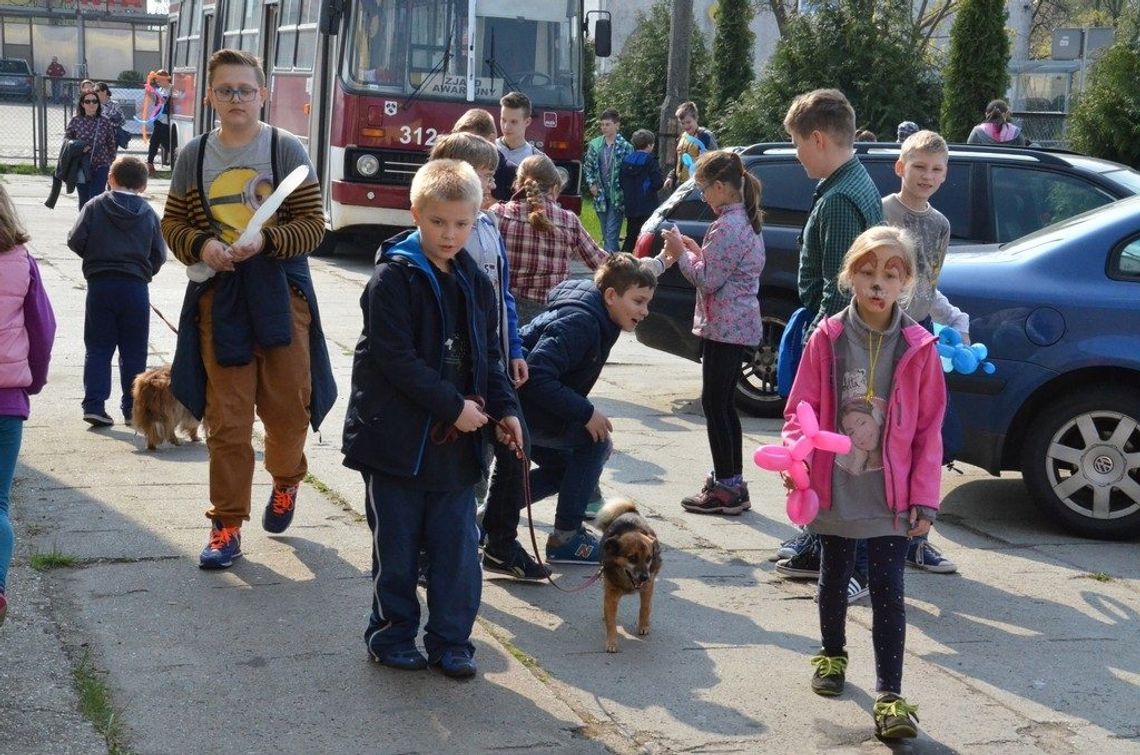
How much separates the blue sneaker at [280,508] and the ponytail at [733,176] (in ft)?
7.98

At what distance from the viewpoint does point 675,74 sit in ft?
65.1

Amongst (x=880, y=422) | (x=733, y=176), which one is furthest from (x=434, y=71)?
(x=880, y=422)

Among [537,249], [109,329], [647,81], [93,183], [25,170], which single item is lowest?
[109,329]

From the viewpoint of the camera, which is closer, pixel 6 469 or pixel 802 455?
pixel 802 455

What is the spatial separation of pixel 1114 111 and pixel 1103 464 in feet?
39.2

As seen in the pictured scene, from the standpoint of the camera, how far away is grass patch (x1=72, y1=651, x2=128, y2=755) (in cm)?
419

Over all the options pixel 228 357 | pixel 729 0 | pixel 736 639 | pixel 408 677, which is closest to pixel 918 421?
pixel 736 639

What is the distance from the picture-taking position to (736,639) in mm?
5391

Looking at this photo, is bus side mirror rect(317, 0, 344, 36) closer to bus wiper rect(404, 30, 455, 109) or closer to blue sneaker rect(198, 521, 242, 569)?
bus wiper rect(404, 30, 455, 109)

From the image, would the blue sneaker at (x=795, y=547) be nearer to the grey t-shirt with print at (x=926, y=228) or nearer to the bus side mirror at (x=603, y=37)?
the grey t-shirt with print at (x=926, y=228)

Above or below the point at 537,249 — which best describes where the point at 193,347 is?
below

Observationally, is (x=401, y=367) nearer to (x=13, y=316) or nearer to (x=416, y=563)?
(x=416, y=563)

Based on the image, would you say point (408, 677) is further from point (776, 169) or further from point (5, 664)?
point (776, 169)

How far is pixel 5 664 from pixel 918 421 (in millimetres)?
2960
